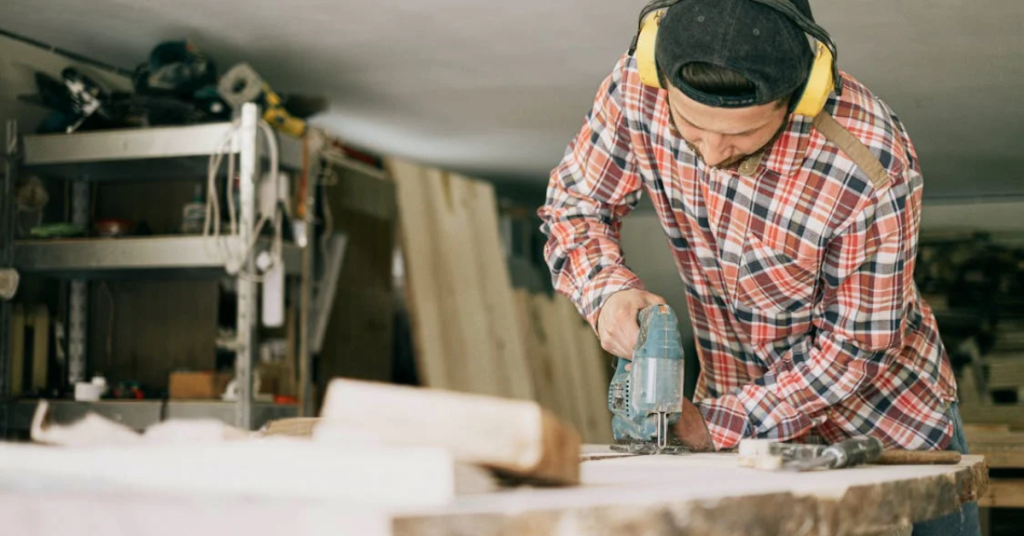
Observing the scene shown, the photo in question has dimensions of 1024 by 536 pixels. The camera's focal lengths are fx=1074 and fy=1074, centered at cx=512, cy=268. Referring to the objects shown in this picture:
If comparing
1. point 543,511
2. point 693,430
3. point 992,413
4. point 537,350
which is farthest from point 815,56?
point 992,413

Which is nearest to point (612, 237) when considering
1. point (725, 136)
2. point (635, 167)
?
point (635, 167)

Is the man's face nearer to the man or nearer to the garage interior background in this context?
the man

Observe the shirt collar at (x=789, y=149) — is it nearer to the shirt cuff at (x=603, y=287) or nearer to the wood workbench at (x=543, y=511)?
the shirt cuff at (x=603, y=287)

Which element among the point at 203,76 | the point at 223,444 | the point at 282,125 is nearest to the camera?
the point at 223,444

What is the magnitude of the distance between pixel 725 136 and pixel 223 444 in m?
0.97

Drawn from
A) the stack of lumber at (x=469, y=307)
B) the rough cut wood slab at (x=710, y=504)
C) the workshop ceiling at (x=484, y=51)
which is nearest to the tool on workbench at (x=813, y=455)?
the rough cut wood slab at (x=710, y=504)

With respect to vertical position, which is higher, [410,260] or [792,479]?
[410,260]

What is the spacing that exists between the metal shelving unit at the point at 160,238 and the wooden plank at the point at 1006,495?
311cm

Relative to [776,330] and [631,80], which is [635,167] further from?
[776,330]

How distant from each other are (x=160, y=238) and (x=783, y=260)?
251 centimetres

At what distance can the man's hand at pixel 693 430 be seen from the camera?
1879mm

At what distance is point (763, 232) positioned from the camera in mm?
1875

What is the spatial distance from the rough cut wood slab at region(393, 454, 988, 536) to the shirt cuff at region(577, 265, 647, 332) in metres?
0.53

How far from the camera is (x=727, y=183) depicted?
1868 mm
